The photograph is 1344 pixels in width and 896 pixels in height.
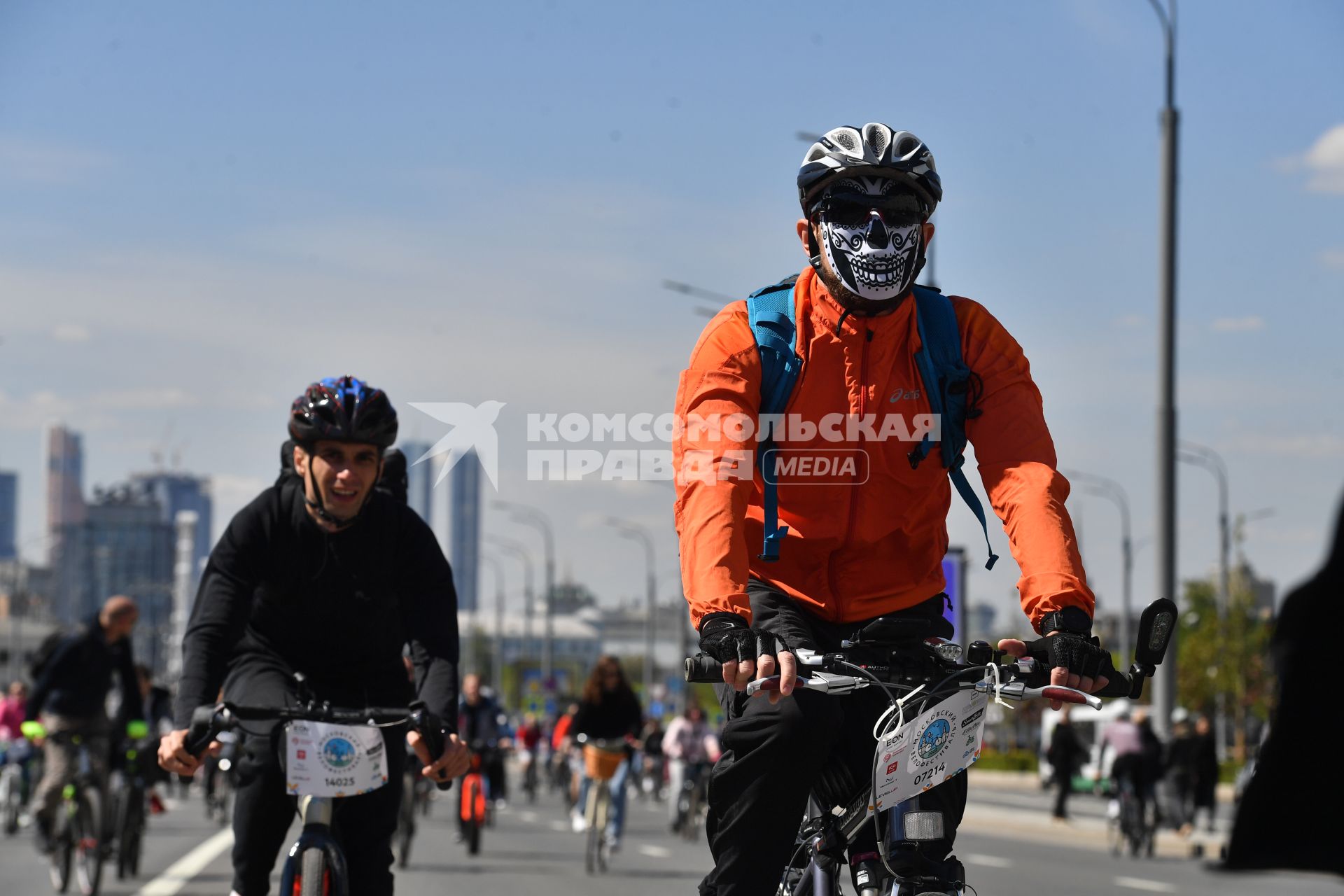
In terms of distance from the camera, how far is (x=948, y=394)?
14.1 feet

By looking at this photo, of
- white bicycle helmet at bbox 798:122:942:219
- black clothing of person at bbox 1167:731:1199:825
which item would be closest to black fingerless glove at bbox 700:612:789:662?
white bicycle helmet at bbox 798:122:942:219

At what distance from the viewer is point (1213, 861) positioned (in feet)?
6.66

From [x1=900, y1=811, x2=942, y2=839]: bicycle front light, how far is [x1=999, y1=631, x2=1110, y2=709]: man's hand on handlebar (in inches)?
12.8

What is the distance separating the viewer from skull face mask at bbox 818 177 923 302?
14.0ft

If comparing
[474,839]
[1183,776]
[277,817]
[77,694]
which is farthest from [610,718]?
[277,817]

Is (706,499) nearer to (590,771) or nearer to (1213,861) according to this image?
(1213,861)

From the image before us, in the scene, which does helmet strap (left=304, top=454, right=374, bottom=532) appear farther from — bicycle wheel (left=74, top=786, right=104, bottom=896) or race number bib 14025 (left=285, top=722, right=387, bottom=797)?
bicycle wheel (left=74, top=786, right=104, bottom=896)

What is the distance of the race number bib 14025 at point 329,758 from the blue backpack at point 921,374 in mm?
1768

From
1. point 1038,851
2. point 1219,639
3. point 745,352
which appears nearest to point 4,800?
point 1038,851

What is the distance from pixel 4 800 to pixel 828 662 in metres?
19.3

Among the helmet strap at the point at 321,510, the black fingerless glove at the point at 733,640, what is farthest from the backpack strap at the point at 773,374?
the helmet strap at the point at 321,510

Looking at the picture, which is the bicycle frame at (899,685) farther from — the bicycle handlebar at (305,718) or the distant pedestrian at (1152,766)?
the distant pedestrian at (1152,766)

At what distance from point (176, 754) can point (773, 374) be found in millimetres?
2156

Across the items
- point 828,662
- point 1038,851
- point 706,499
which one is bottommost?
point 1038,851
